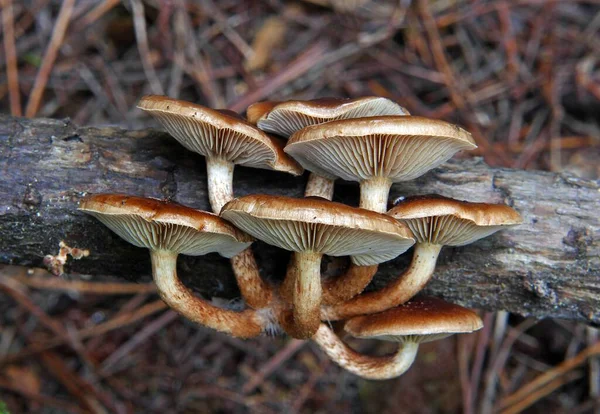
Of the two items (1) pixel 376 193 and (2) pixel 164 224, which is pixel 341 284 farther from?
(2) pixel 164 224

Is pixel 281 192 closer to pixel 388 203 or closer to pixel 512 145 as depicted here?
pixel 388 203

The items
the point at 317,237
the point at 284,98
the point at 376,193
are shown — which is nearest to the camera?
the point at 317,237

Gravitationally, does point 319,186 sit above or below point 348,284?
above

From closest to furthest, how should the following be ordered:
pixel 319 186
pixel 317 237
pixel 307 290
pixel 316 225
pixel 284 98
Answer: pixel 316 225
pixel 317 237
pixel 307 290
pixel 319 186
pixel 284 98

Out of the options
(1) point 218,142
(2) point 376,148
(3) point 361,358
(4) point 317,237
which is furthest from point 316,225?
(3) point 361,358

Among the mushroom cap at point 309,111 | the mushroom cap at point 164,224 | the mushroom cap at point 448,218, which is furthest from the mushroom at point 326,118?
the mushroom cap at point 164,224

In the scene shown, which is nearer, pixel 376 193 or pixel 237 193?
pixel 376 193

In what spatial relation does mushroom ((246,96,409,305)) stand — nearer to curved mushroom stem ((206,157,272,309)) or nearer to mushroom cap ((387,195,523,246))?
curved mushroom stem ((206,157,272,309))

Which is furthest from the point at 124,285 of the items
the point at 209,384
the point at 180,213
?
the point at 180,213
